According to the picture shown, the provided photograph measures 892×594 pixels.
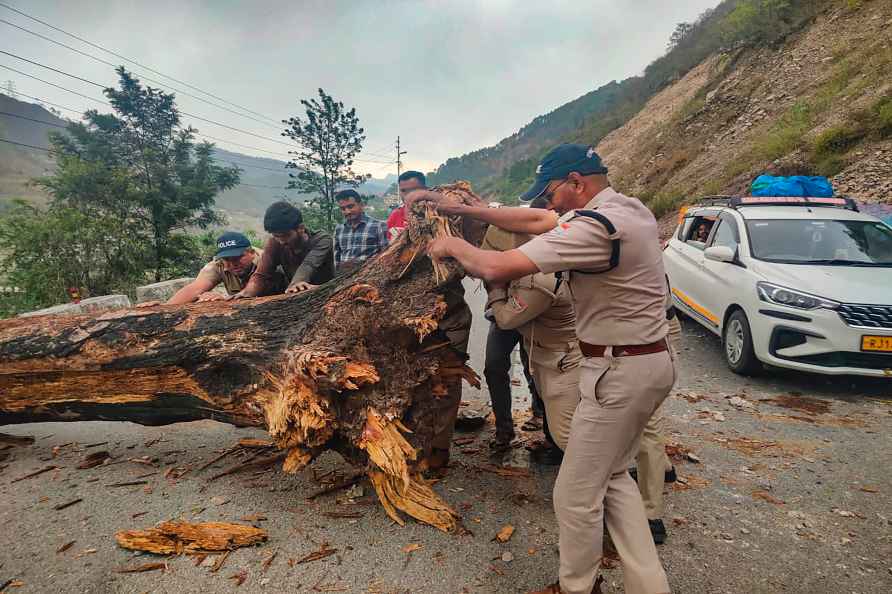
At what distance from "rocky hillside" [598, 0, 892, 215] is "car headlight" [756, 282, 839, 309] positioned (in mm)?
5681

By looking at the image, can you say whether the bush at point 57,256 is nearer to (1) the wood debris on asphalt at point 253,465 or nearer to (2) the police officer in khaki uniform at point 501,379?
(1) the wood debris on asphalt at point 253,465

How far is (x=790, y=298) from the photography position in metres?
4.27

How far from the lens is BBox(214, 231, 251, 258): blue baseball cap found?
396 centimetres

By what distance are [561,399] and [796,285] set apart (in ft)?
11.2

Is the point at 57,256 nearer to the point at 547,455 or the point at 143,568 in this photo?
the point at 143,568

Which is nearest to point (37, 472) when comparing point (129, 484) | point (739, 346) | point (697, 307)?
point (129, 484)

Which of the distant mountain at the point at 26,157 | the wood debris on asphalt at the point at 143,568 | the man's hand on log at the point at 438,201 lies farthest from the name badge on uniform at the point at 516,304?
the distant mountain at the point at 26,157

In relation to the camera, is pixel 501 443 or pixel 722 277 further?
pixel 722 277

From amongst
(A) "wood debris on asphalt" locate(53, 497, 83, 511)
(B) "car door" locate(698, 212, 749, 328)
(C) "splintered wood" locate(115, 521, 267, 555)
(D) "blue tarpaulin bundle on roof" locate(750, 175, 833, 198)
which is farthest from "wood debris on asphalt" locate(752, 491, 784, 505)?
(D) "blue tarpaulin bundle on roof" locate(750, 175, 833, 198)

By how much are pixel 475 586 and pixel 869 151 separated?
11.8m

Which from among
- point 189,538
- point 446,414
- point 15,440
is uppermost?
point 446,414

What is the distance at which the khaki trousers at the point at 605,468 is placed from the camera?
5.78 ft

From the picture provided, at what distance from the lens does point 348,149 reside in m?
25.6

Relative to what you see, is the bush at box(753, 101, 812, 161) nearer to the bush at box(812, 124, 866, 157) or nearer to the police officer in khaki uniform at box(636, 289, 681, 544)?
the bush at box(812, 124, 866, 157)
